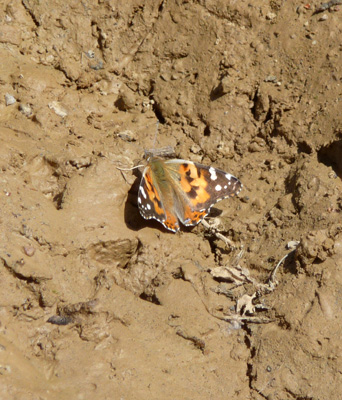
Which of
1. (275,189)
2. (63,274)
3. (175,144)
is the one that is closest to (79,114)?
(175,144)

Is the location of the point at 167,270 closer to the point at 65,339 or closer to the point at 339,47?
the point at 65,339

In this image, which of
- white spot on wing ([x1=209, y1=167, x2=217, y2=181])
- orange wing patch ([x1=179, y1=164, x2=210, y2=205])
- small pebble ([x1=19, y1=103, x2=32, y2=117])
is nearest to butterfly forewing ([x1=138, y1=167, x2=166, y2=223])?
orange wing patch ([x1=179, y1=164, x2=210, y2=205])

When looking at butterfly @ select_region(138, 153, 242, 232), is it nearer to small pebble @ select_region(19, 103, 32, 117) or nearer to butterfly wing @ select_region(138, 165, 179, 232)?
butterfly wing @ select_region(138, 165, 179, 232)

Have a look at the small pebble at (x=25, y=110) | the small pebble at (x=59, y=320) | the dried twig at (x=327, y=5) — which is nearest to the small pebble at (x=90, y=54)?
the small pebble at (x=25, y=110)

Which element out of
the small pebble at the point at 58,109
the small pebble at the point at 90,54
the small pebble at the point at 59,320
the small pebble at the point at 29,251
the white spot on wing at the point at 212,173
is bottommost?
the small pebble at the point at 59,320

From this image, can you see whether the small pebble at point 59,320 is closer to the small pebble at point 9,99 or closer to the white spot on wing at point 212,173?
the white spot on wing at point 212,173

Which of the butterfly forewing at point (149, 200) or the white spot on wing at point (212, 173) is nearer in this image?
the butterfly forewing at point (149, 200)
